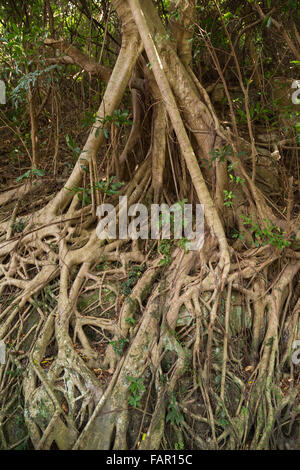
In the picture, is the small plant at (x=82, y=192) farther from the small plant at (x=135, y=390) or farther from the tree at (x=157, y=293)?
the small plant at (x=135, y=390)

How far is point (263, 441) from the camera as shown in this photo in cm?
288

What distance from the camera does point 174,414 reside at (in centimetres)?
300

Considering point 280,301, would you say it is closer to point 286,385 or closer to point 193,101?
point 286,385

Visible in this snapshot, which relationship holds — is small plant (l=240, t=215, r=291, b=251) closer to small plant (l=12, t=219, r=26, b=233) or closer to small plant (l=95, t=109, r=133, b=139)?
small plant (l=95, t=109, r=133, b=139)

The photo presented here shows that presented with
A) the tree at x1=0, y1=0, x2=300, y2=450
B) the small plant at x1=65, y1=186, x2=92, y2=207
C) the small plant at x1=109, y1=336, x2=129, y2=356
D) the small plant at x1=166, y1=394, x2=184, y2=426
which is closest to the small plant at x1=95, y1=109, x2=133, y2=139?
the tree at x1=0, y1=0, x2=300, y2=450

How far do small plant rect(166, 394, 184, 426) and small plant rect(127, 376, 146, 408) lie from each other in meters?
0.24

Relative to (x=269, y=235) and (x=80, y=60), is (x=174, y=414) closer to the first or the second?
(x=269, y=235)

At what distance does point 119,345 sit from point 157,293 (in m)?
0.56

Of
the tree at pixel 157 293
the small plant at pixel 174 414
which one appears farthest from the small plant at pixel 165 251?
the small plant at pixel 174 414

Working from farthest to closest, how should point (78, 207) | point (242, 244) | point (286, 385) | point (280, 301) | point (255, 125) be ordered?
point (255, 125) < point (78, 207) < point (242, 244) < point (280, 301) < point (286, 385)

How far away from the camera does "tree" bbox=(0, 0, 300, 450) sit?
119 inches

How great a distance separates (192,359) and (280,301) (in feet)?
3.12

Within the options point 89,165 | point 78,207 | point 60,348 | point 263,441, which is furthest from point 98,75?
point 263,441

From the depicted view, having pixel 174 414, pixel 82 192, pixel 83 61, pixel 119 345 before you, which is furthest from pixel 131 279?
pixel 83 61
